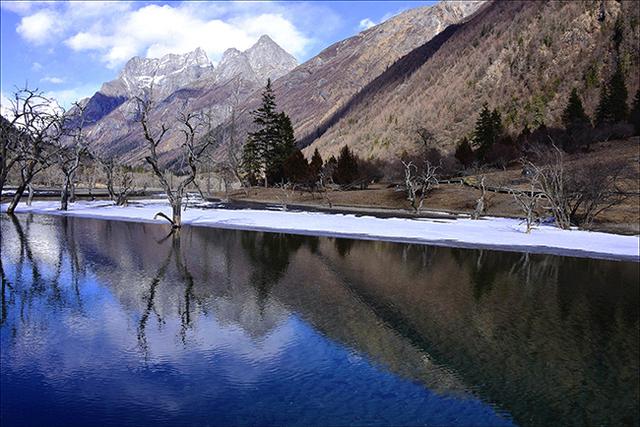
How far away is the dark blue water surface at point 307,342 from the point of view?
778 cm

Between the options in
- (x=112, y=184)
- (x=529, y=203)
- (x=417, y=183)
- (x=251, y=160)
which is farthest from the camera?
(x=251, y=160)

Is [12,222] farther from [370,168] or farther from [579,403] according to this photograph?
[370,168]

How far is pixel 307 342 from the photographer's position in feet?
35.3

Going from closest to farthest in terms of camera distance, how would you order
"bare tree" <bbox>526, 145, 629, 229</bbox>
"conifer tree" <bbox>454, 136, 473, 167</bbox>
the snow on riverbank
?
the snow on riverbank → "bare tree" <bbox>526, 145, 629, 229</bbox> → "conifer tree" <bbox>454, 136, 473, 167</bbox>

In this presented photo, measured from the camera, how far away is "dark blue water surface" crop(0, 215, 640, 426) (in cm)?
778

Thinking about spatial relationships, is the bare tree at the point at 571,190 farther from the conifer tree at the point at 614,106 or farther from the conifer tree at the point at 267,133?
the conifer tree at the point at 267,133

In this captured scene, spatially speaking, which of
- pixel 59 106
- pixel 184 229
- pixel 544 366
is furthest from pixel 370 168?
pixel 544 366

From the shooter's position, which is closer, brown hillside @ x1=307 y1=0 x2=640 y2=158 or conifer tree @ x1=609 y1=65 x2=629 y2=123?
conifer tree @ x1=609 y1=65 x2=629 y2=123

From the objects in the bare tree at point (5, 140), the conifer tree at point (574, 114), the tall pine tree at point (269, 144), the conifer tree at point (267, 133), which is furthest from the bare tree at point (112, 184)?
the conifer tree at point (574, 114)

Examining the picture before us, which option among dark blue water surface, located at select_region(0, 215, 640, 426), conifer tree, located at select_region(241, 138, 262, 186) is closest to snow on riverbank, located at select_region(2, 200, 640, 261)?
dark blue water surface, located at select_region(0, 215, 640, 426)

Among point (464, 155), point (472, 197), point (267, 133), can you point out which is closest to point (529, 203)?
point (472, 197)

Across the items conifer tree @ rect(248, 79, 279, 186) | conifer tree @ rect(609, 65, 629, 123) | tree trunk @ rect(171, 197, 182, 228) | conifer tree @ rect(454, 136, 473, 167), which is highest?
conifer tree @ rect(609, 65, 629, 123)

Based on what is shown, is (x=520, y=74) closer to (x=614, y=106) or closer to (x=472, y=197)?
(x=614, y=106)

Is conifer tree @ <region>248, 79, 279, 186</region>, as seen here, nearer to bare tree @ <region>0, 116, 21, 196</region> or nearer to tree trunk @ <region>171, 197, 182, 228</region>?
bare tree @ <region>0, 116, 21, 196</region>
